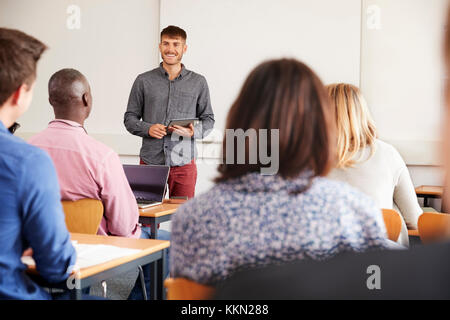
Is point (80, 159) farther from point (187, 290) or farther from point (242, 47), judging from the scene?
point (242, 47)

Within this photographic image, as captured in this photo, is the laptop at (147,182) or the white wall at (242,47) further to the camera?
the white wall at (242,47)

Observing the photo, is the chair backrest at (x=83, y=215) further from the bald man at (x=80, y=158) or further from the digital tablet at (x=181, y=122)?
the digital tablet at (x=181, y=122)

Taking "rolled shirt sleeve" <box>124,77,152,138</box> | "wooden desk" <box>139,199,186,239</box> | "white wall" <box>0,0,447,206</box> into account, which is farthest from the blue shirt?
"white wall" <box>0,0,447,206</box>

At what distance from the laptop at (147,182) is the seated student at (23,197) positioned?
146cm

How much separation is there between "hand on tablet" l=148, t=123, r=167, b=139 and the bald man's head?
136cm

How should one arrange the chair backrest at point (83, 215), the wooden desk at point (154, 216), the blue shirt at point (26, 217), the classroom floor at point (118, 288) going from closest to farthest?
the blue shirt at point (26, 217)
the chair backrest at point (83, 215)
the wooden desk at point (154, 216)
the classroom floor at point (118, 288)

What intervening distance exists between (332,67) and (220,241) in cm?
404

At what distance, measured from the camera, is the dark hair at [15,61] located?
130 centimetres

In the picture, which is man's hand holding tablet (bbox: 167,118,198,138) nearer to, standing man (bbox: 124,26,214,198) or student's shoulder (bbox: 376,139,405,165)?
standing man (bbox: 124,26,214,198)

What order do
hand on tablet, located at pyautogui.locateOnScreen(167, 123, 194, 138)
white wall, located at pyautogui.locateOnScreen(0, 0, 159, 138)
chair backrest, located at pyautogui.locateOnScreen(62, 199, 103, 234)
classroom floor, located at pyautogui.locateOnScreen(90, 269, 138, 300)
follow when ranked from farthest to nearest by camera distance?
1. white wall, located at pyautogui.locateOnScreen(0, 0, 159, 138)
2. hand on tablet, located at pyautogui.locateOnScreen(167, 123, 194, 138)
3. classroom floor, located at pyautogui.locateOnScreen(90, 269, 138, 300)
4. chair backrest, located at pyautogui.locateOnScreen(62, 199, 103, 234)

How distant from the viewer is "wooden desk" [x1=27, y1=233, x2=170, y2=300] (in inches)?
54.5

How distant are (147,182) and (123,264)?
133 centimetres

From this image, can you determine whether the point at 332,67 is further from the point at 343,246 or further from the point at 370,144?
the point at 343,246

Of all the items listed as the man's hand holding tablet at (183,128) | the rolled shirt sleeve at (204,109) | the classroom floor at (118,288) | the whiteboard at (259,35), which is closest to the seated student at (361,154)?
the man's hand holding tablet at (183,128)
